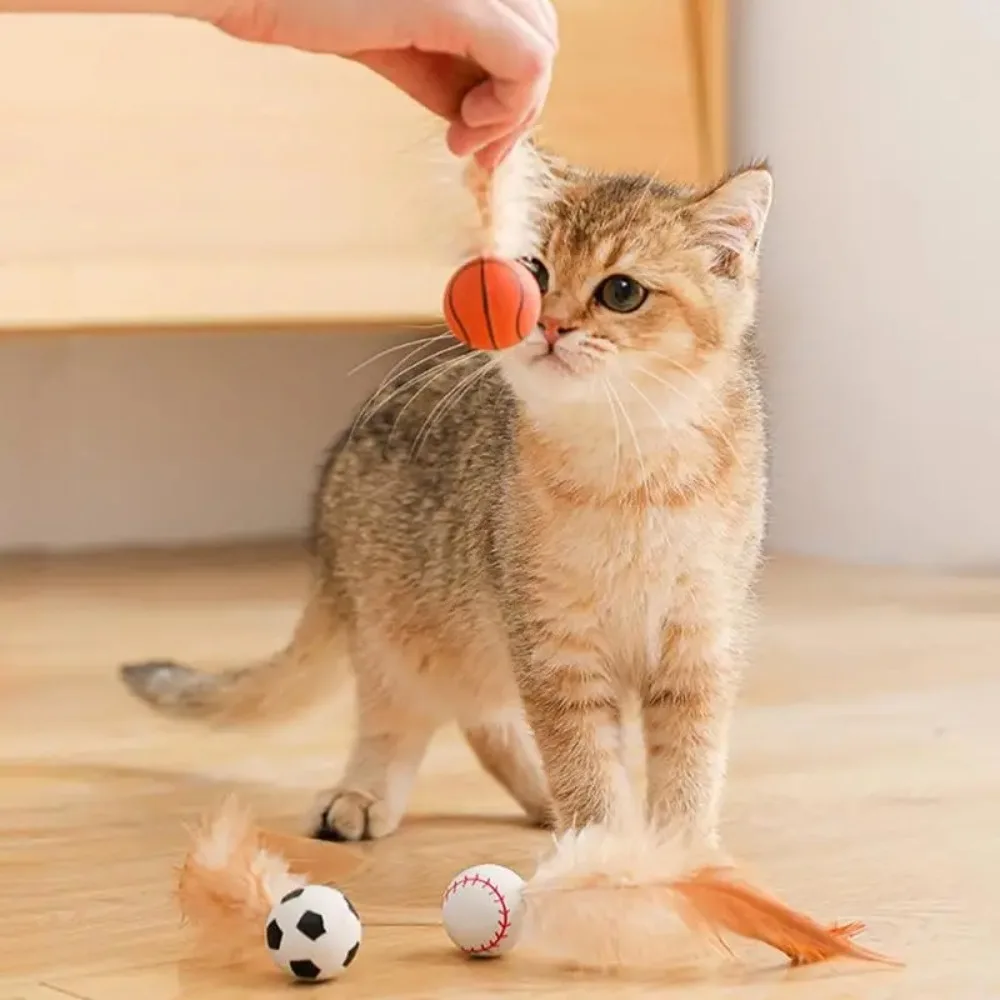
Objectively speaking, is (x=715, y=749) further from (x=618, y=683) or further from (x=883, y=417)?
(x=883, y=417)

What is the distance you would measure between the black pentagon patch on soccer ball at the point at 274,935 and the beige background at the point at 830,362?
240cm

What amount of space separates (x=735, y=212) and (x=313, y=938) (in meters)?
0.80

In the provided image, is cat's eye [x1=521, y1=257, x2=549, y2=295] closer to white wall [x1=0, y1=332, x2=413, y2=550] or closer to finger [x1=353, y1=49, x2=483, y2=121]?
finger [x1=353, y1=49, x2=483, y2=121]

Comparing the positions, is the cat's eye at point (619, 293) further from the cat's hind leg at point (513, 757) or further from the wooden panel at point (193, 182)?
the wooden panel at point (193, 182)

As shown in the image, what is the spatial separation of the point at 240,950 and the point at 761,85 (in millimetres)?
2832

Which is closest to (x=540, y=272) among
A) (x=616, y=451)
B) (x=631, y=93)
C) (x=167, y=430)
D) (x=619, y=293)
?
(x=619, y=293)

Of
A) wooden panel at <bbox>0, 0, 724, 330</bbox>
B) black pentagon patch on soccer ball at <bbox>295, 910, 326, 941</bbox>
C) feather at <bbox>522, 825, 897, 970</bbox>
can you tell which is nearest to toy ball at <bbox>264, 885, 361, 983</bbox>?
black pentagon patch on soccer ball at <bbox>295, 910, 326, 941</bbox>

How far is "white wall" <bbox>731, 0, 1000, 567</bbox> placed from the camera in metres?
3.30

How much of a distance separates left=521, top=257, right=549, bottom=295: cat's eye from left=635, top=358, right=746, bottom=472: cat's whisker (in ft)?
0.38

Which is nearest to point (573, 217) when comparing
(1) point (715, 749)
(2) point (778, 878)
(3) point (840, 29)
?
(1) point (715, 749)

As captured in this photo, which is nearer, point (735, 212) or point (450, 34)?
point (450, 34)

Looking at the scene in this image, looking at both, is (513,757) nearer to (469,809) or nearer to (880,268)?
(469,809)

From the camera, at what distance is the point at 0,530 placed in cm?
411

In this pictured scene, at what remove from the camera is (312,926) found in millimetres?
1236
